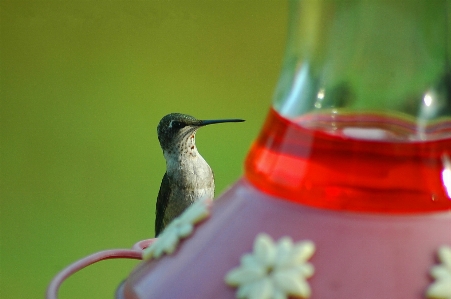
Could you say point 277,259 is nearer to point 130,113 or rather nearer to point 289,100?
point 289,100

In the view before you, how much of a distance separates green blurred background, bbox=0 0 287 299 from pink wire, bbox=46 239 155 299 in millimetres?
1588

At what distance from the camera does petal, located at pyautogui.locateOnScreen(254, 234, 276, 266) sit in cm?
36

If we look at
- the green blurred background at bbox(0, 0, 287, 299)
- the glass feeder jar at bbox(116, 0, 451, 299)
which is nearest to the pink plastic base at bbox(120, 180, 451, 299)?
the glass feeder jar at bbox(116, 0, 451, 299)

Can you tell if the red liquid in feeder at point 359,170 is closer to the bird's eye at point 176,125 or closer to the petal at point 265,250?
the petal at point 265,250

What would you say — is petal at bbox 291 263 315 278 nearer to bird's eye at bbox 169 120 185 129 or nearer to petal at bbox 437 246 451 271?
petal at bbox 437 246 451 271

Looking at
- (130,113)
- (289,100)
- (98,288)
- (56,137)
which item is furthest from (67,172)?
(289,100)

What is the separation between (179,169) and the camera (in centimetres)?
197

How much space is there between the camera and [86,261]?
536mm

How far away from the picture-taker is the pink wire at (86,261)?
18.4 inches

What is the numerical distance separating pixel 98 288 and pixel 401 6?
2365mm

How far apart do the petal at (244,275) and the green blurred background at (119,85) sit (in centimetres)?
183

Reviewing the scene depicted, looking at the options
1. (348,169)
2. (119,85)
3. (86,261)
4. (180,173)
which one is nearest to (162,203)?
(180,173)

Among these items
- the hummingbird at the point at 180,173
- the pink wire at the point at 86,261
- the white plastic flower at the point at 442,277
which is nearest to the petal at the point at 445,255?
the white plastic flower at the point at 442,277

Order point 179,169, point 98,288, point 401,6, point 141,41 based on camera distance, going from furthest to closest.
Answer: point 98,288 → point 141,41 → point 179,169 → point 401,6
